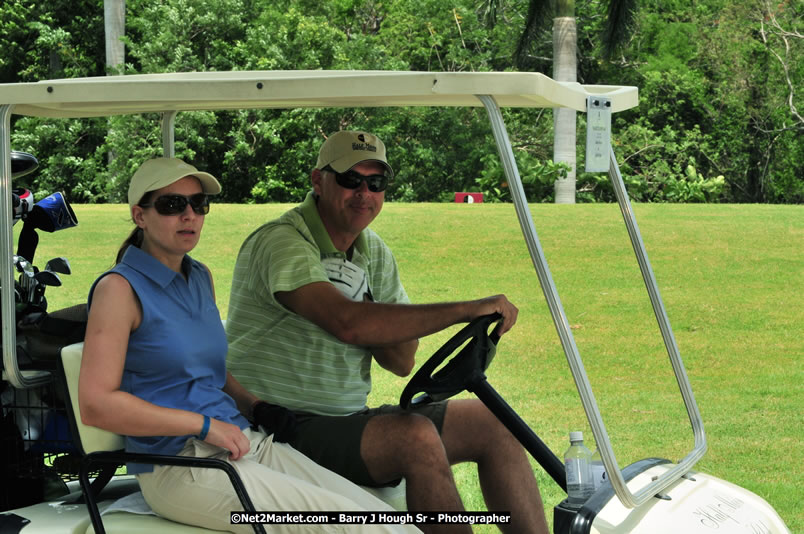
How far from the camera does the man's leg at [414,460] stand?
8.29ft

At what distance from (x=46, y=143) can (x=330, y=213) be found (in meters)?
18.3

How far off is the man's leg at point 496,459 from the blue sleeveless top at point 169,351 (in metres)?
0.68

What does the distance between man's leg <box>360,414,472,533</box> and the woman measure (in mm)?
124

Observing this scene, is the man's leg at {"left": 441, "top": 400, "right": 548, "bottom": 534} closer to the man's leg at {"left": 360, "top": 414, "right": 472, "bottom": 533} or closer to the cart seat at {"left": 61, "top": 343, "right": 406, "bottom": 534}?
the man's leg at {"left": 360, "top": 414, "right": 472, "bottom": 533}

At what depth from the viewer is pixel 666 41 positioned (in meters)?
23.7

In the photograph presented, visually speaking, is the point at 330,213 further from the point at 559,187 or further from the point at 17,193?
the point at 559,187

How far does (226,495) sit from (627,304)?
854 cm

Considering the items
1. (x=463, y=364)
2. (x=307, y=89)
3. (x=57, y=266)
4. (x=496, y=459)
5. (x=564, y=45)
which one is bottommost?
(x=496, y=459)

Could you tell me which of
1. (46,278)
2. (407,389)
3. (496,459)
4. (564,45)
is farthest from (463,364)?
(564,45)

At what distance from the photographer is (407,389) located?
8.98ft

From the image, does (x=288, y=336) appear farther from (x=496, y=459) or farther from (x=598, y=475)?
(x=598, y=475)

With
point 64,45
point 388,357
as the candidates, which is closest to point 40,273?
point 388,357

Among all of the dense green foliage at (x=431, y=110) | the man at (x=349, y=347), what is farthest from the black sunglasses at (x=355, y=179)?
the dense green foliage at (x=431, y=110)

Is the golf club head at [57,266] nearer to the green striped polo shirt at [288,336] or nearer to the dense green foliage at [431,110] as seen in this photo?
the green striped polo shirt at [288,336]
